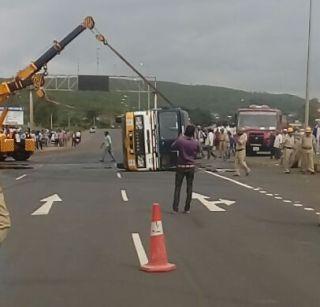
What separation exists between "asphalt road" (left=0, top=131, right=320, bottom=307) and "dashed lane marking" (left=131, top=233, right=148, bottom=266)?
0.08 meters

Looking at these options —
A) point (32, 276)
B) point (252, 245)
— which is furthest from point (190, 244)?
Result: point (32, 276)

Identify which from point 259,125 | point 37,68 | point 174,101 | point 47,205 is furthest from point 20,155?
point 174,101

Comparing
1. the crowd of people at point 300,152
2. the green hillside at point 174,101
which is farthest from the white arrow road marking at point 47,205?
the green hillside at point 174,101

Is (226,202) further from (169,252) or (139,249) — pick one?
(169,252)

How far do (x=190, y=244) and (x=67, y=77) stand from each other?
204 feet

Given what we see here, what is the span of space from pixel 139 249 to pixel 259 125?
38.8 metres

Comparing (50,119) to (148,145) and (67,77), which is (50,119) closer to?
(67,77)

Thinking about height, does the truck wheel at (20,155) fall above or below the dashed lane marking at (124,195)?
below

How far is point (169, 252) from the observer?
32.7ft

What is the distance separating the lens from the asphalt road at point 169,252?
7402mm

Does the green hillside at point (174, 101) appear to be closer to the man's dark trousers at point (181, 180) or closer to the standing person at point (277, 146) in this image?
the standing person at point (277, 146)

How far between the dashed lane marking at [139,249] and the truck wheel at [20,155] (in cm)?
3125

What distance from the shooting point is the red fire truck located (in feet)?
156

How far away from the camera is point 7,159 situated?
4488 centimetres
